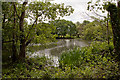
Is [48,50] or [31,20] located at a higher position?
[31,20]

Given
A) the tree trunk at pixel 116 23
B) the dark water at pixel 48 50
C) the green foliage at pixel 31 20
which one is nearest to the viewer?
the tree trunk at pixel 116 23

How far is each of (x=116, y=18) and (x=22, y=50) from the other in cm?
327

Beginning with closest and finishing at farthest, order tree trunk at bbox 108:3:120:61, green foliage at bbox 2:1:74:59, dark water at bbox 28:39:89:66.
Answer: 1. tree trunk at bbox 108:3:120:61
2. green foliage at bbox 2:1:74:59
3. dark water at bbox 28:39:89:66

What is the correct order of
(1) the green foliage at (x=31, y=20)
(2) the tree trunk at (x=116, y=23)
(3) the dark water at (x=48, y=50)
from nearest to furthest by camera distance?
1. (2) the tree trunk at (x=116, y=23)
2. (1) the green foliage at (x=31, y=20)
3. (3) the dark water at (x=48, y=50)

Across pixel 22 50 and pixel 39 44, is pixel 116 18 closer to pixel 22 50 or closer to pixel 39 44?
pixel 39 44

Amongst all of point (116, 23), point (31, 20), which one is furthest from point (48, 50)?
point (116, 23)

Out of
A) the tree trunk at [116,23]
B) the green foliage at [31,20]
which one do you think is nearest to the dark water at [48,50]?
the green foliage at [31,20]

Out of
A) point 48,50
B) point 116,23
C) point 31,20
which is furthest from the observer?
point 48,50

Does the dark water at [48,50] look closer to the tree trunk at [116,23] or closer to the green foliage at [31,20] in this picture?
the green foliage at [31,20]

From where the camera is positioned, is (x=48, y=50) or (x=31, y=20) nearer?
(x=31, y=20)

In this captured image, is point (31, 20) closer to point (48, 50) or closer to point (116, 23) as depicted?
point (48, 50)

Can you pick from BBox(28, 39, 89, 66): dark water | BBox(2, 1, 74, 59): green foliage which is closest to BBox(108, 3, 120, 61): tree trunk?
BBox(2, 1, 74, 59): green foliage

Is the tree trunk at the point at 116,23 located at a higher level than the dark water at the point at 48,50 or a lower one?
higher

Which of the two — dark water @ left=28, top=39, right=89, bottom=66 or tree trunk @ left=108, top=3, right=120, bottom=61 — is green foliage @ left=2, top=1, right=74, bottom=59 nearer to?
dark water @ left=28, top=39, right=89, bottom=66
